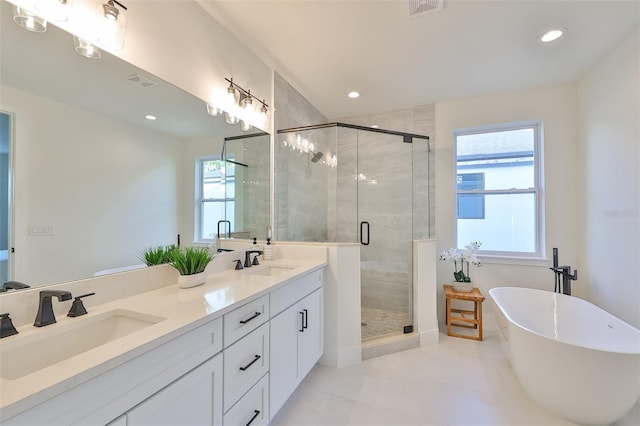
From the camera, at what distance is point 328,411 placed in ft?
5.72

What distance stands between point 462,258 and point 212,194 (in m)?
2.76

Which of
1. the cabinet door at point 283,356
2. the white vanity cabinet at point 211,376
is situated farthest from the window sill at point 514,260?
the cabinet door at point 283,356

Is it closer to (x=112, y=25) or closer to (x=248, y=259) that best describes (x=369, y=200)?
(x=248, y=259)

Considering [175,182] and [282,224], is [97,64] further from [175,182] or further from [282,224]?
[282,224]

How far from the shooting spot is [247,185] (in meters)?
2.36

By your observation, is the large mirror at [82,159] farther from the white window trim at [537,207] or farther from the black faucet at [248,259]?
the white window trim at [537,207]

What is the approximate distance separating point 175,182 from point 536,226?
12.1 ft

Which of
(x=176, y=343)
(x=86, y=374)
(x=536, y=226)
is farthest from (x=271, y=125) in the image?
(x=536, y=226)

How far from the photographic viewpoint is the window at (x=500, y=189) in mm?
3080

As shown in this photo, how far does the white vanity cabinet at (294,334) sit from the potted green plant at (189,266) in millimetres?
445

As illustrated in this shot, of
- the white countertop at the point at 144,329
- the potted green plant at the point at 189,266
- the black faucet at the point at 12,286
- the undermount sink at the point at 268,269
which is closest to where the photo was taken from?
the white countertop at the point at 144,329

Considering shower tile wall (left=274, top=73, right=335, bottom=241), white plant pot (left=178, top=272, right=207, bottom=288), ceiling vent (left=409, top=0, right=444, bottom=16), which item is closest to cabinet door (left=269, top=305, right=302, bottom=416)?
white plant pot (left=178, top=272, right=207, bottom=288)

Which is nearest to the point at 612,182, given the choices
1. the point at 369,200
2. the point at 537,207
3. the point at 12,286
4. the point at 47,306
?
the point at 537,207

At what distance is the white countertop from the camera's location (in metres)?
0.60
